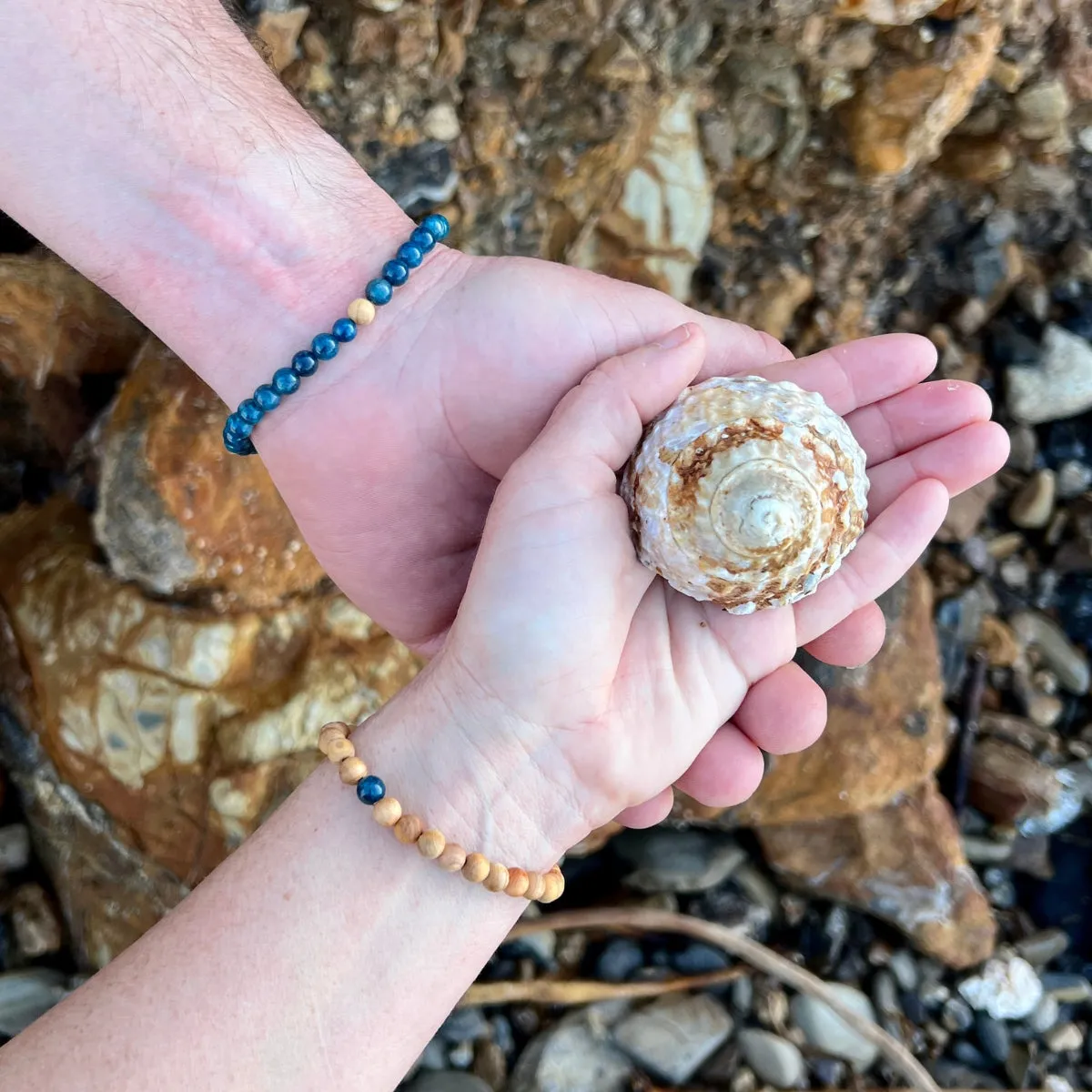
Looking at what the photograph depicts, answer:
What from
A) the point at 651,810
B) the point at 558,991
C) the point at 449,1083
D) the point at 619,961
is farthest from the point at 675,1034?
the point at 651,810

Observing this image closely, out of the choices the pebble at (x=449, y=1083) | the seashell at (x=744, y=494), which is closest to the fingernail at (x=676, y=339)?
the seashell at (x=744, y=494)

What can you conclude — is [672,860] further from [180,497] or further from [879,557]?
[180,497]

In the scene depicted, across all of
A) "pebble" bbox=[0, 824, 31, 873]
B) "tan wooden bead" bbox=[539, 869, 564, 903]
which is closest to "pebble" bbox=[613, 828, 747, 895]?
"tan wooden bead" bbox=[539, 869, 564, 903]

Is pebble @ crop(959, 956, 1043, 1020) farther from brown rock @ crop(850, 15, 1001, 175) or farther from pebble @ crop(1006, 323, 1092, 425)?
brown rock @ crop(850, 15, 1001, 175)

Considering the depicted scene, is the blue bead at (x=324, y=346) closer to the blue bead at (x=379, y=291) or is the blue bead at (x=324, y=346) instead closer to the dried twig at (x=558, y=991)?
the blue bead at (x=379, y=291)

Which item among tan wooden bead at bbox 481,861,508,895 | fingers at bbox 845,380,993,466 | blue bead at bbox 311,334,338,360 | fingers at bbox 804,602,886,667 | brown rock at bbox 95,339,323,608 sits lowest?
fingers at bbox 804,602,886,667

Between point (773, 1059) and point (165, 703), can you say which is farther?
point (773, 1059)

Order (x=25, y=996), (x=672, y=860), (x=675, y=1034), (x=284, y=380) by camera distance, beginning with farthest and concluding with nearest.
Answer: (x=672, y=860) → (x=675, y=1034) → (x=25, y=996) → (x=284, y=380)
